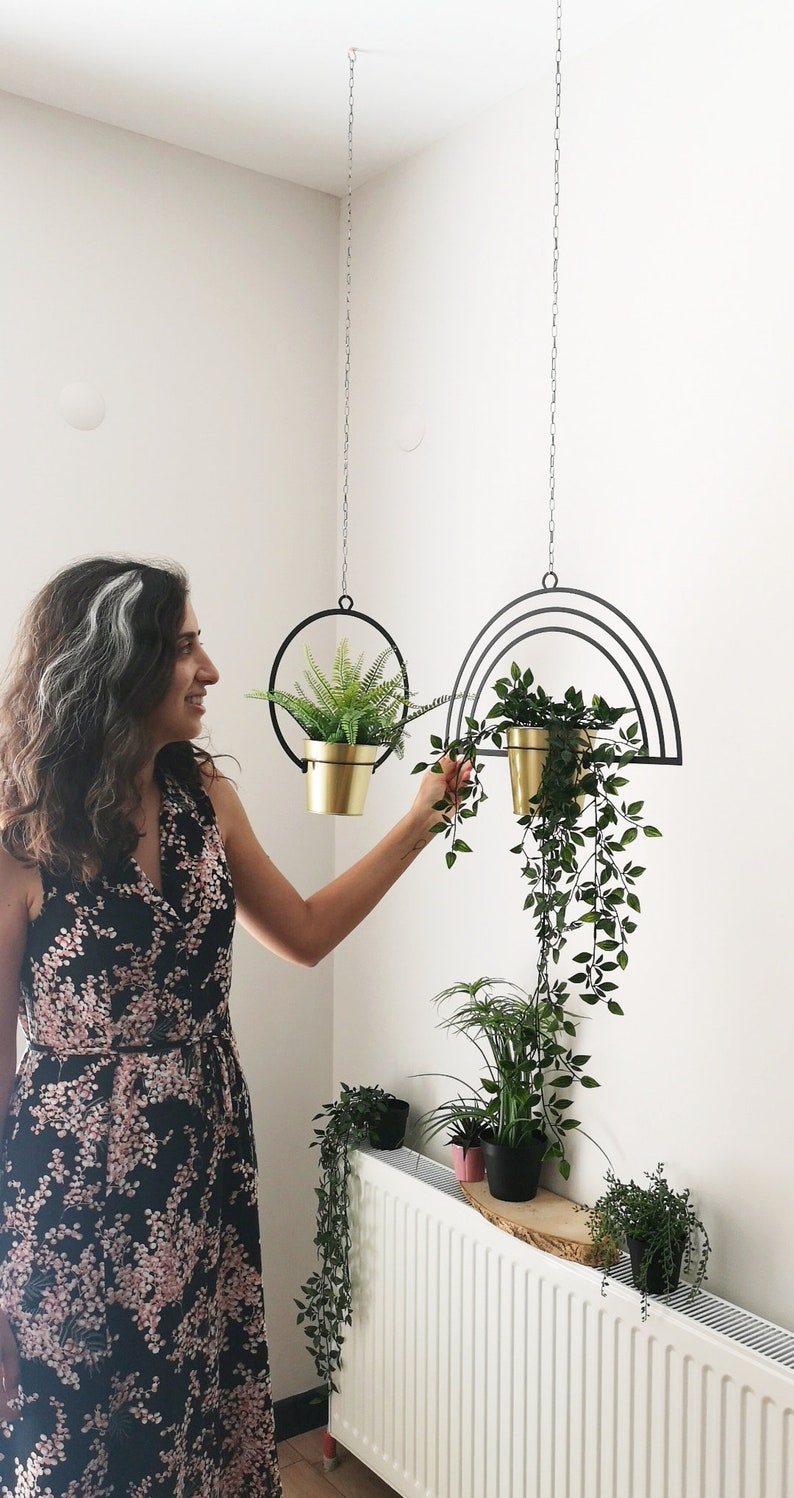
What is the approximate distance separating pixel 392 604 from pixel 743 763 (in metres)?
1.02

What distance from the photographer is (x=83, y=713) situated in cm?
144

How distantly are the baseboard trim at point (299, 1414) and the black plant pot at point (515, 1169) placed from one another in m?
0.92

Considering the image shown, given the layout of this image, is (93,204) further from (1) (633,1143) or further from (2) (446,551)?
(1) (633,1143)

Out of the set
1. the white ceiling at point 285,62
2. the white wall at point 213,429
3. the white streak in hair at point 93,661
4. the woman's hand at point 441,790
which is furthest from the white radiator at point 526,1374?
the white ceiling at point 285,62

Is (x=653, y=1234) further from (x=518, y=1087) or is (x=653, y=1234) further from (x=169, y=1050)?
(x=169, y=1050)

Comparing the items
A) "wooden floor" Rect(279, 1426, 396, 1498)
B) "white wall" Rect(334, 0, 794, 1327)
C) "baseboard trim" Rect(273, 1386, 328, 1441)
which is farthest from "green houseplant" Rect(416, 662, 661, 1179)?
"baseboard trim" Rect(273, 1386, 328, 1441)

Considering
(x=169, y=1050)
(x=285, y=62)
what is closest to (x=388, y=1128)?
(x=169, y=1050)

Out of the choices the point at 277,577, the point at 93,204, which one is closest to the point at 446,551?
the point at 277,577

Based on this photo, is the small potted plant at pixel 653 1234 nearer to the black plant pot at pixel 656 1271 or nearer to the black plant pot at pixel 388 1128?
the black plant pot at pixel 656 1271

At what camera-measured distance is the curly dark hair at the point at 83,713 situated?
142 cm

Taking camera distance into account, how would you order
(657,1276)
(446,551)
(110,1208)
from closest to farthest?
(110,1208) → (657,1276) → (446,551)

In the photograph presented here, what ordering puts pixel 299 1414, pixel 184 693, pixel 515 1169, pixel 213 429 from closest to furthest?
pixel 184 693 < pixel 515 1169 < pixel 213 429 < pixel 299 1414

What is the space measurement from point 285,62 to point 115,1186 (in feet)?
6.33

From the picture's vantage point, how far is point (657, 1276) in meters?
1.71
